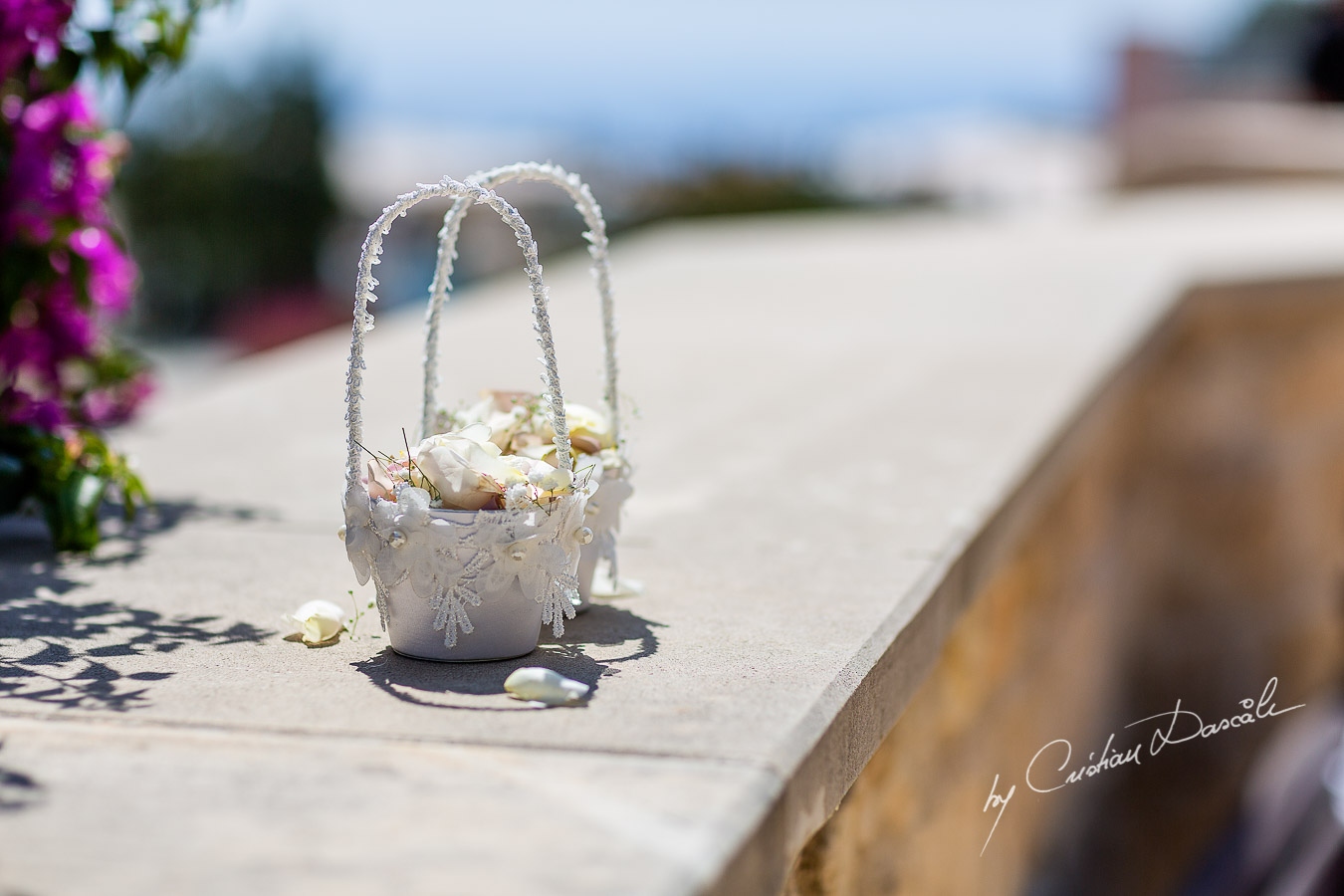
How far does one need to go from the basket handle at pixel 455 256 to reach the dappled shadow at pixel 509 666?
344 millimetres

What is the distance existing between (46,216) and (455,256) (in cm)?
146

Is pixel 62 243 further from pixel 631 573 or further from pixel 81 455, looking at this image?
pixel 631 573

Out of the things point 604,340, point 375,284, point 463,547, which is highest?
point 375,284

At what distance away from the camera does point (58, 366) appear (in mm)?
3729

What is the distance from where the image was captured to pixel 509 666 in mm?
2096

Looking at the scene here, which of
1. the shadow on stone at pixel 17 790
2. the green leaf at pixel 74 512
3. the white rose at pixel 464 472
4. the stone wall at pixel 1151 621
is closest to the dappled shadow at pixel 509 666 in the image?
the white rose at pixel 464 472

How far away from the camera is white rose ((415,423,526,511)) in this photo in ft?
6.54

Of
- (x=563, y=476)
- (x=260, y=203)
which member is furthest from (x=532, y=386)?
(x=260, y=203)

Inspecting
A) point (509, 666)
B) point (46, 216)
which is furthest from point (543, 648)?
point (46, 216)

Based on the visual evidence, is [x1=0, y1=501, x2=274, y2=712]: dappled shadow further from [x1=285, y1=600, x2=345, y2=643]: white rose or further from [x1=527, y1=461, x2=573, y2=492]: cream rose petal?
[x1=527, y1=461, x2=573, y2=492]: cream rose petal

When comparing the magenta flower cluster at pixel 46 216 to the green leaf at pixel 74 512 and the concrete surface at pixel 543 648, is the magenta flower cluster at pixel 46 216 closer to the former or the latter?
the green leaf at pixel 74 512

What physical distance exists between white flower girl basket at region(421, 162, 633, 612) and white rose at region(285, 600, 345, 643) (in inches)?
12.9

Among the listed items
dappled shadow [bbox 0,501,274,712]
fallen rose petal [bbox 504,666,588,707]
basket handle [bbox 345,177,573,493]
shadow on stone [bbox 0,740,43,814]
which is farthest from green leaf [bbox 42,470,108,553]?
fallen rose petal [bbox 504,666,588,707]

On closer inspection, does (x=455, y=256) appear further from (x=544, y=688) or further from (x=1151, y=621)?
(x=1151, y=621)
